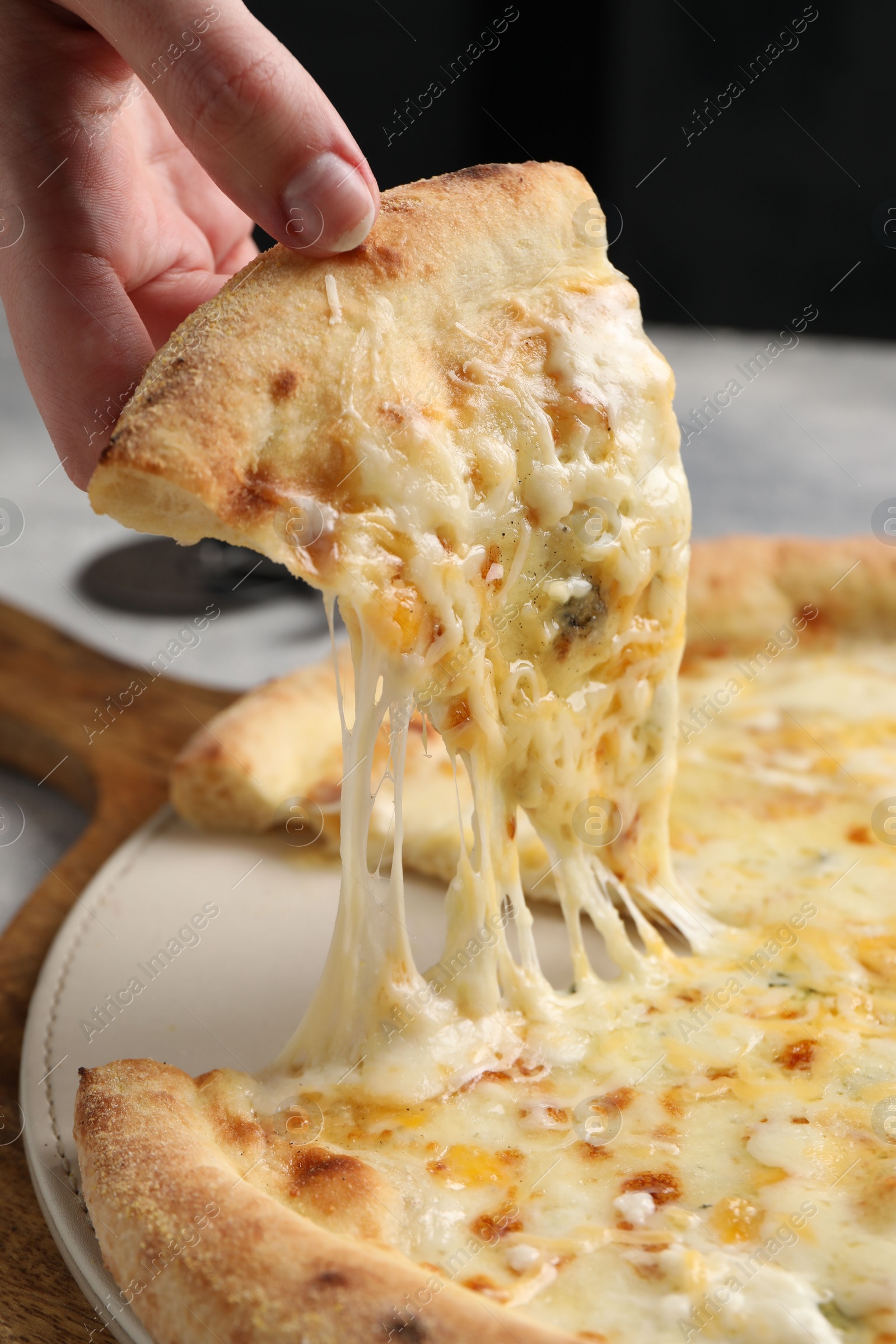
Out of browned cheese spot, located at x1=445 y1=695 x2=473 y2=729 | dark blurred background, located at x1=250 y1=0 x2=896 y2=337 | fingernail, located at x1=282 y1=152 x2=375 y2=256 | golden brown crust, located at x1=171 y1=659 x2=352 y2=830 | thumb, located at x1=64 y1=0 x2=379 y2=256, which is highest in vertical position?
thumb, located at x1=64 y1=0 x2=379 y2=256

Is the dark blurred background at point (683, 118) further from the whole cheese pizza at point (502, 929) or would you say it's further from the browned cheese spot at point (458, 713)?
the browned cheese spot at point (458, 713)

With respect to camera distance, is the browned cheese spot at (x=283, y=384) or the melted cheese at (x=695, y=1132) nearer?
the melted cheese at (x=695, y=1132)

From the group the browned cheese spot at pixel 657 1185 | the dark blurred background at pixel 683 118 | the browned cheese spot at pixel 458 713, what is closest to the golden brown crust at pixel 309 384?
the browned cheese spot at pixel 458 713

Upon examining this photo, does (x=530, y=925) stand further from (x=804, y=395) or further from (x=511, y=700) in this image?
(x=804, y=395)

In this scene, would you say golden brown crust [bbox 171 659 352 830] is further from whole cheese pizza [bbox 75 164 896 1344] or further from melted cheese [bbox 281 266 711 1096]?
melted cheese [bbox 281 266 711 1096]

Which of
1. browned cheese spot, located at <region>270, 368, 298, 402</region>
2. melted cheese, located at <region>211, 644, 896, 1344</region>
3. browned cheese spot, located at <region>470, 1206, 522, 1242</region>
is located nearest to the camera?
melted cheese, located at <region>211, 644, 896, 1344</region>

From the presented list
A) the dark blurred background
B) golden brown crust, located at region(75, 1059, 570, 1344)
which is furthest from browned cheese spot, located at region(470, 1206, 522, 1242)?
the dark blurred background

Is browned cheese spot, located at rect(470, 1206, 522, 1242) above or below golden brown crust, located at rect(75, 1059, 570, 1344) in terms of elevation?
below
